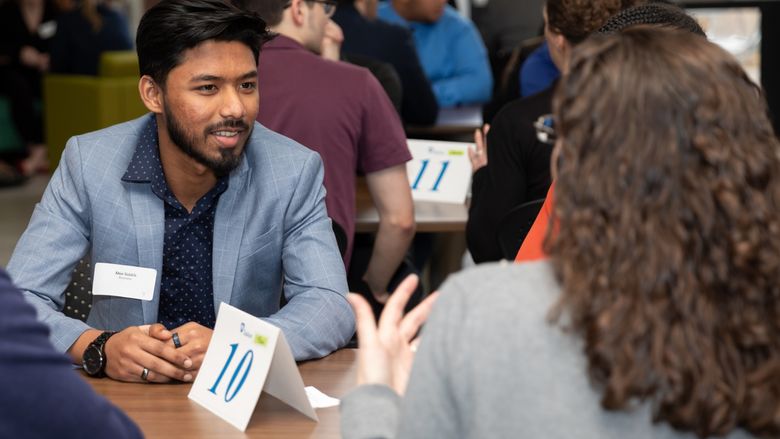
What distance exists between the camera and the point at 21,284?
89.5 inches

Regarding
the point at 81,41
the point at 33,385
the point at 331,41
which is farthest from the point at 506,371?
the point at 81,41

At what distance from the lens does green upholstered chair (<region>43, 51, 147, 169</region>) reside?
26.2 ft

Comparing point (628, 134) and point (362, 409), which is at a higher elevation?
point (628, 134)

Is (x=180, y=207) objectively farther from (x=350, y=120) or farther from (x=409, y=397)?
(x=409, y=397)

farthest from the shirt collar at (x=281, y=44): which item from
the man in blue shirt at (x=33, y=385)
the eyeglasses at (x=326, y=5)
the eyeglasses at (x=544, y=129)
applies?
the man in blue shirt at (x=33, y=385)

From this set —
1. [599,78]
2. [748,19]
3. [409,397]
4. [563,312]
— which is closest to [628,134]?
[599,78]

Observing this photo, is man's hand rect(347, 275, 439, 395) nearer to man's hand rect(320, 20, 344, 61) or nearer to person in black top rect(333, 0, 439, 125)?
man's hand rect(320, 20, 344, 61)

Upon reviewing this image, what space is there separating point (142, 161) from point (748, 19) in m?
6.69

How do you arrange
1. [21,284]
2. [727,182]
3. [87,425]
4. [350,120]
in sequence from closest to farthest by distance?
[727,182] < [87,425] < [21,284] < [350,120]

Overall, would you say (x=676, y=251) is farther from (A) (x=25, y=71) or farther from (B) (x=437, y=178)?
(A) (x=25, y=71)

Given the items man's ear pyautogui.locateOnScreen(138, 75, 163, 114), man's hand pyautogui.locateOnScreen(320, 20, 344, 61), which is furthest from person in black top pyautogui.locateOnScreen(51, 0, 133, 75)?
man's ear pyautogui.locateOnScreen(138, 75, 163, 114)

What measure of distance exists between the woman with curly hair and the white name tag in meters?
1.17

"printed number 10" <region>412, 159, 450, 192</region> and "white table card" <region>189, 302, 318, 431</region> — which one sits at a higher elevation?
"white table card" <region>189, 302, 318, 431</region>

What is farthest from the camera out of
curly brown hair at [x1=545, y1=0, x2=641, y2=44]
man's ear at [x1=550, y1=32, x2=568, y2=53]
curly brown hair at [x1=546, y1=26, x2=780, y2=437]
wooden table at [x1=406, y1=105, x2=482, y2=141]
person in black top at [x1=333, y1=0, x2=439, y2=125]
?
wooden table at [x1=406, y1=105, x2=482, y2=141]
